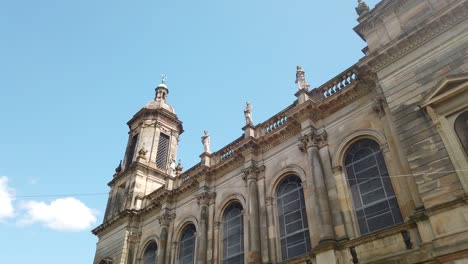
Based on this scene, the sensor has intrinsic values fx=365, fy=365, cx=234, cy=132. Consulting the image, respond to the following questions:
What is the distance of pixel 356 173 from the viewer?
1316 cm

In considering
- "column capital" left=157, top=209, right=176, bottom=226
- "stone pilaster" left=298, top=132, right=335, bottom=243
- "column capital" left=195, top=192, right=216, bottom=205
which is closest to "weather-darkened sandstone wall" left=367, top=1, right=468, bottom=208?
"stone pilaster" left=298, top=132, right=335, bottom=243

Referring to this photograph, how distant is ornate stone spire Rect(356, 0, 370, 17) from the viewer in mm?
14070

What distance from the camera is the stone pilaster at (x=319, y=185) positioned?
40.7 feet

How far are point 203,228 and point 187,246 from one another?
2071 millimetres

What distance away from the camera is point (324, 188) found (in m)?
13.3

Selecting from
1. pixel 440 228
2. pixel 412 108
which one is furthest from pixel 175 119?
pixel 440 228

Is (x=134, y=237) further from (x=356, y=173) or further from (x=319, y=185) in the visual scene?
(x=356, y=173)

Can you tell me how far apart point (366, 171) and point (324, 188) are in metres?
1.59

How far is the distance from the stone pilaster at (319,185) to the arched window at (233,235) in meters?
4.45

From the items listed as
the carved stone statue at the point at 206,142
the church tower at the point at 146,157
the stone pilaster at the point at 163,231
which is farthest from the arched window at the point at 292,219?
the church tower at the point at 146,157

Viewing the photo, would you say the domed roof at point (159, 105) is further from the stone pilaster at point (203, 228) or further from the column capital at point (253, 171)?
the column capital at point (253, 171)

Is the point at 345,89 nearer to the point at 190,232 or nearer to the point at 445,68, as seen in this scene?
the point at 445,68

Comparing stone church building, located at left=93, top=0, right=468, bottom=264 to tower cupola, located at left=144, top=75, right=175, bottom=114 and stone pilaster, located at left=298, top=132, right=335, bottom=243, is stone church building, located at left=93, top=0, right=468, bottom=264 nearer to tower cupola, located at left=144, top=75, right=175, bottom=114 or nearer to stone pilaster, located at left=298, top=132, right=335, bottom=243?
stone pilaster, located at left=298, top=132, right=335, bottom=243

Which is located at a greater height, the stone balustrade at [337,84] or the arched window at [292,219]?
the stone balustrade at [337,84]
